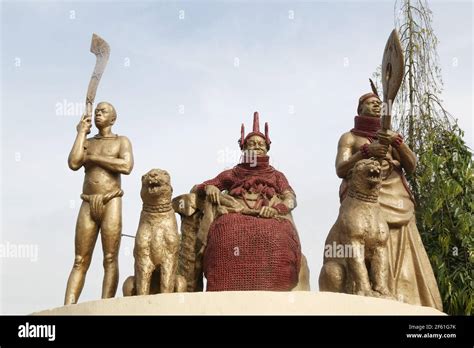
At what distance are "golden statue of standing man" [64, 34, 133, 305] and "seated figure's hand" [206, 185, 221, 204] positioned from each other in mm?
768

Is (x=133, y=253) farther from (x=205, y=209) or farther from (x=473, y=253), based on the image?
(x=473, y=253)

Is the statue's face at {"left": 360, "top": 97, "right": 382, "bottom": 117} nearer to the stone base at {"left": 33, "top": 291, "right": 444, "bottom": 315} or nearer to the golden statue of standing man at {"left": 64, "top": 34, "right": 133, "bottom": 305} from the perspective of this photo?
the stone base at {"left": 33, "top": 291, "right": 444, "bottom": 315}

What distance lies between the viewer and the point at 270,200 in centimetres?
859

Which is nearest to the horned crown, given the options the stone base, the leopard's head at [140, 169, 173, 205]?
the leopard's head at [140, 169, 173, 205]

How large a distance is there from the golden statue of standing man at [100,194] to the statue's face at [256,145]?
43.2 inches

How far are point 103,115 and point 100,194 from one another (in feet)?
2.56

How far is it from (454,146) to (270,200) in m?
4.58

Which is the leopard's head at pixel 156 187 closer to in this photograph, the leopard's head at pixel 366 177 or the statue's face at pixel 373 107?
the leopard's head at pixel 366 177

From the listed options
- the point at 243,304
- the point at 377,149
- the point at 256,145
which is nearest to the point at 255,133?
the point at 256,145

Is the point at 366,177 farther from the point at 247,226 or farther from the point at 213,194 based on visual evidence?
→ the point at 213,194

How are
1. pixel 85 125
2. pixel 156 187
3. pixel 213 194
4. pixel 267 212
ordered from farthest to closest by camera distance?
pixel 85 125 < pixel 213 194 < pixel 267 212 < pixel 156 187

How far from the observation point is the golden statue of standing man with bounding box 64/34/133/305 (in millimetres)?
8555

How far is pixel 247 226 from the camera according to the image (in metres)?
8.26
